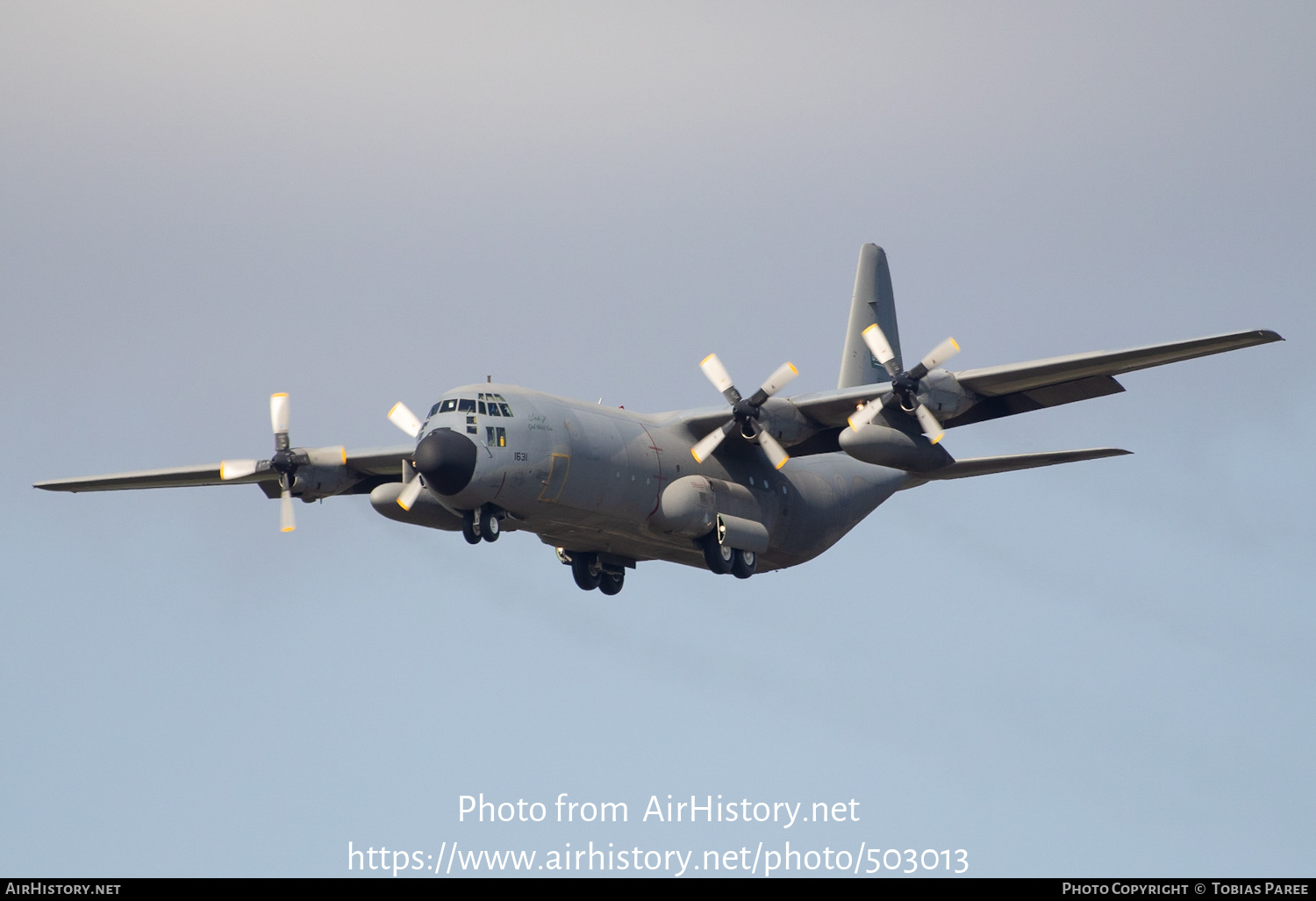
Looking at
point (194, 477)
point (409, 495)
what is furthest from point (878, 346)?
point (194, 477)

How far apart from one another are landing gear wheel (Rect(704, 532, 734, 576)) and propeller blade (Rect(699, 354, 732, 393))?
294cm

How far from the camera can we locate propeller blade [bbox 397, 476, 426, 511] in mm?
32531

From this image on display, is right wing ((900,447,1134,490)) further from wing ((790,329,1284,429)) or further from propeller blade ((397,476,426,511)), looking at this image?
propeller blade ((397,476,426,511))

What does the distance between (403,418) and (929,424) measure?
10.2m

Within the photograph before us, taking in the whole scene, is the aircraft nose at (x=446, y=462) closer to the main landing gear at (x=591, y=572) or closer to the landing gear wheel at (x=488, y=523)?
the landing gear wheel at (x=488, y=523)

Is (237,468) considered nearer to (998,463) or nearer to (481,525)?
(481,525)

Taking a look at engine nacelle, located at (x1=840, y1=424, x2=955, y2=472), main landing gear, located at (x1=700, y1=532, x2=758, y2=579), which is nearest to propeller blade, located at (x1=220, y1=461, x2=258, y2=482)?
main landing gear, located at (x1=700, y1=532, x2=758, y2=579)

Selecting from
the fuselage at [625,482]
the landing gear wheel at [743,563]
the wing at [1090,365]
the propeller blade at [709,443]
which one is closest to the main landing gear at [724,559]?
the landing gear wheel at [743,563]

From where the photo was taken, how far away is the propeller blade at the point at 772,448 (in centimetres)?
3262

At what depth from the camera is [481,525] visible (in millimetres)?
30406

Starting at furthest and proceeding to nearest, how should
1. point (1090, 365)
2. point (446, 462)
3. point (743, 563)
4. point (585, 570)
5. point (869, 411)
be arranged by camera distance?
point (585, 570), point (743, 563), point (869, 411), point (1090, 365), point (446, 462)

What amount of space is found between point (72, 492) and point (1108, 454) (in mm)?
22342
